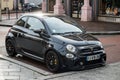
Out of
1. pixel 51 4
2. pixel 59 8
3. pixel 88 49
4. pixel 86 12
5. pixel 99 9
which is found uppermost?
pixel 51 4

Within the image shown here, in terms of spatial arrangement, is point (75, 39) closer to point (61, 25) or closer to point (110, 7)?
point (61, 25)

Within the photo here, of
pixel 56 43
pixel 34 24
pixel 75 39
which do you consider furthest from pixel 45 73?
pixel 34 24

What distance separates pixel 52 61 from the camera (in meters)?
9.63

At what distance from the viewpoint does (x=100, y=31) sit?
2028 cm

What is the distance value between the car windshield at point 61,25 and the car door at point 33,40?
0.28 m

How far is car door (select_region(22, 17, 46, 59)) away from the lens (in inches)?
403

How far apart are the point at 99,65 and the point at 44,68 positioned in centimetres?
157

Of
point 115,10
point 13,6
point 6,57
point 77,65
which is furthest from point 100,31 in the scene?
point 13,6

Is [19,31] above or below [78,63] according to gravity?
A: above

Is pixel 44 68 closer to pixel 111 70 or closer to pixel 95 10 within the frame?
pixel 111 70

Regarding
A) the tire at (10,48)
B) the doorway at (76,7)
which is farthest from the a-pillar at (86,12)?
the tire at (10,48)

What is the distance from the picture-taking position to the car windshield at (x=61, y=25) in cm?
1032

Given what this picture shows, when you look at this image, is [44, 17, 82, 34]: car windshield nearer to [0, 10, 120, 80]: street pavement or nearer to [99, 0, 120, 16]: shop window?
[0, 10, 120, 80]: street pavement

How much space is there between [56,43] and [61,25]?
3.52 feet
